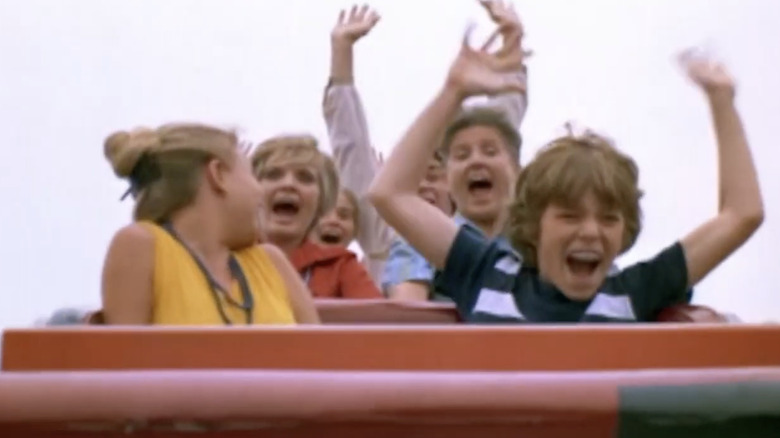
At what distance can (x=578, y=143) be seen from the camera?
132 centimetres

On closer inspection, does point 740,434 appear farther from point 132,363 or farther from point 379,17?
point 379,17

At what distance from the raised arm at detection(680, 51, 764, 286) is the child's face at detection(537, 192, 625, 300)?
73 mm

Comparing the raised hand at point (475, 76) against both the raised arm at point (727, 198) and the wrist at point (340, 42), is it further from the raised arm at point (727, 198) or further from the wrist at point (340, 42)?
the wrist at point (340, 42)

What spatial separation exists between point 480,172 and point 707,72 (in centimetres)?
45

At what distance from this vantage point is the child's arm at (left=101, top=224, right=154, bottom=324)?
1.16m

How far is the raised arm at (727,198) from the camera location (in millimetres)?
1276

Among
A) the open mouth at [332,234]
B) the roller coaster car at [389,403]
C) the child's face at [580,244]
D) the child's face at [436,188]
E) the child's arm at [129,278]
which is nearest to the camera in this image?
the roller coaster car at [389,403]

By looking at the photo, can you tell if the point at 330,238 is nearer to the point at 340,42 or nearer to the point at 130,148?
the point at 340,42

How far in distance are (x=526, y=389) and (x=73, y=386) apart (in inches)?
9.1

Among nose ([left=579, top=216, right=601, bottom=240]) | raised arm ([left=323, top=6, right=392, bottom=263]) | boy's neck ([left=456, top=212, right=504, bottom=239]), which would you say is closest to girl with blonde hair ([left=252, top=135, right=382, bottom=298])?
boy's neck ([left=456, top=212, right=504, bottom=239])

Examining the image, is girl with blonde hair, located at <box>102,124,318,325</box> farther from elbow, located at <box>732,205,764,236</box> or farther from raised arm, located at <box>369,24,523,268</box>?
elbow, located at <box>732,205,764,236</box>

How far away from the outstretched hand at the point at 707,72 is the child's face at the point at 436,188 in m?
0.71

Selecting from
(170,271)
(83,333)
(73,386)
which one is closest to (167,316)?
(170,271)

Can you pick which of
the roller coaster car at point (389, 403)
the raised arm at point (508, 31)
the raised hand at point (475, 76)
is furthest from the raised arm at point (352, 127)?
the roller coaster car at point (389, 403)
